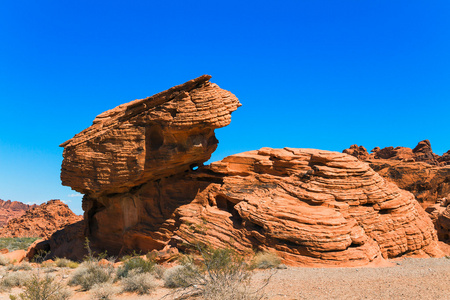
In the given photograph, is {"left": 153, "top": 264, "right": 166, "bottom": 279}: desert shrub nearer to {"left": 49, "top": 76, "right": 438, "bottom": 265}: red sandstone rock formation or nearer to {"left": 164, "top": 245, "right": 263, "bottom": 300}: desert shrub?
{"left": 164, "top": 245, "right": 263, "bottom": 300}: desert shrub

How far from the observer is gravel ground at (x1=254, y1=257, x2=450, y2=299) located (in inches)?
329

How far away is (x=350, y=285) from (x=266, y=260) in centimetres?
419

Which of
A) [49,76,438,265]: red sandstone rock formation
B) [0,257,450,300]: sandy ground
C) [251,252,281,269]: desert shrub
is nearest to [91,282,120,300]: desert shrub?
[0,257,450,300]: sandy ground

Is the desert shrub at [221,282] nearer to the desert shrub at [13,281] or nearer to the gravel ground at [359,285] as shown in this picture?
the gravel ground at [359,285]

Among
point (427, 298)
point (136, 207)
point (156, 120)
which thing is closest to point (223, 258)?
point (427, 298)

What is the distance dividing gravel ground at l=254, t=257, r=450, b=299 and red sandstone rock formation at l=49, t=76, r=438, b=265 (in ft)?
8.37

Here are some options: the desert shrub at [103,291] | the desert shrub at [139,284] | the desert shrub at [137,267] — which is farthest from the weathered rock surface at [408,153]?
the desert shrub at [103,291]

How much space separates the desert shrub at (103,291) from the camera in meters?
11.0

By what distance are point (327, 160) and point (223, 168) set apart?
595 cm

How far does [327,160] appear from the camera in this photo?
1692cm

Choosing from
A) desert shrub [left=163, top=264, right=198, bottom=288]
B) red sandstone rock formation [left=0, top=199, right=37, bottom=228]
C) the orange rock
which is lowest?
desert shrub [left=163, top=264, right=198, bottom=288]

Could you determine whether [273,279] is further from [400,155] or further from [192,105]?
[400,155]

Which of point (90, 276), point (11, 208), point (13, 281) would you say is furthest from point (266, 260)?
point (11, 208)

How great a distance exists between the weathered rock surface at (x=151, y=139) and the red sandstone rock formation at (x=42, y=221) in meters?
26.2
